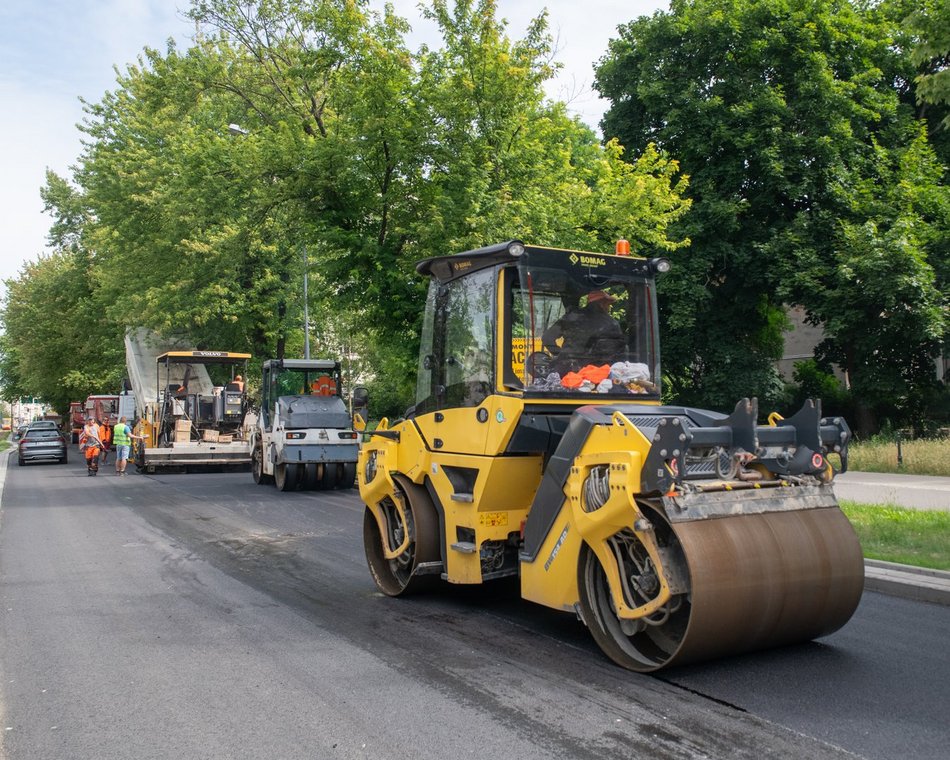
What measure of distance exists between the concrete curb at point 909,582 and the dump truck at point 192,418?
1934cm

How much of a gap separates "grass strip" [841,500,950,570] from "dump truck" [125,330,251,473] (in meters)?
17.6

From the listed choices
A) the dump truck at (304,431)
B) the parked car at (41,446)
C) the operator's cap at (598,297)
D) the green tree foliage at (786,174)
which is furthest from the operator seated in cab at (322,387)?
the parked car at (41,446)

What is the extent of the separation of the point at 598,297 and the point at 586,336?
1.12ft

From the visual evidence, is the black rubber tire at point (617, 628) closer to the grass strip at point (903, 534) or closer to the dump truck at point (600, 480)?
the dump truck at point (600, 480)

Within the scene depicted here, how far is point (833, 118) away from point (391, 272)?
12246mm

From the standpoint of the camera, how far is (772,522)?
5539 millimetres

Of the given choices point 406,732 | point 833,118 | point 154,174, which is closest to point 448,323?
point 406,732

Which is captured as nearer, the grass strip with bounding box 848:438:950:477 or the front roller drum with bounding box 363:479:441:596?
the front roller drum with bounding box 363:479:441:596

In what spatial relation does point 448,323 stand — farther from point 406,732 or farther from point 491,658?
point 406,732

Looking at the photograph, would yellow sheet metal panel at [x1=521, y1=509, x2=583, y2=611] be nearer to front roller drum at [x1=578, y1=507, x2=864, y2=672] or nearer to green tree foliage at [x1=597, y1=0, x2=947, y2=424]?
front roller drum at [x1=578, y1=507, x2=864, y2=672]

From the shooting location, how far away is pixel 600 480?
5605 mm

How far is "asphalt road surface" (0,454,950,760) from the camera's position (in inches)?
177

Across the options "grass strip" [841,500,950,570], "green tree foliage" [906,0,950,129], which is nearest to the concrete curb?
"grass strip" [841,500,950,570]

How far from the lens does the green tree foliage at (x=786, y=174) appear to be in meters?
21.8
